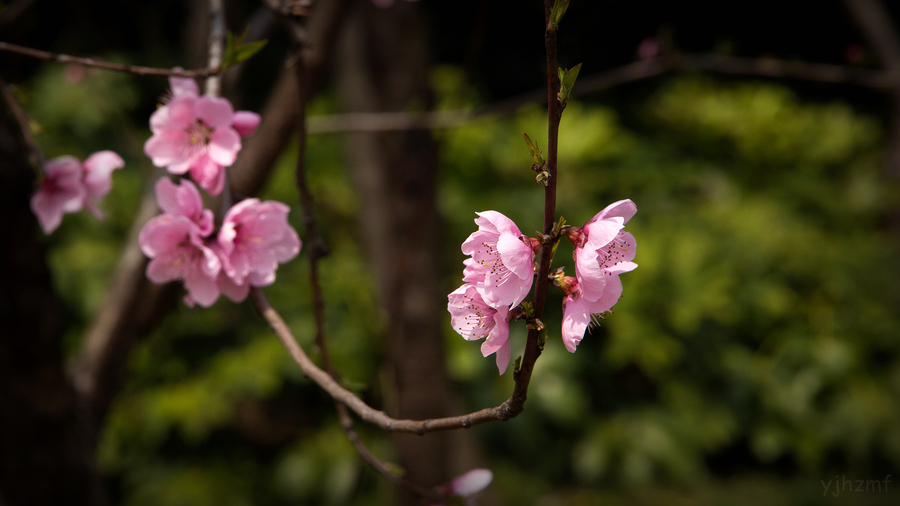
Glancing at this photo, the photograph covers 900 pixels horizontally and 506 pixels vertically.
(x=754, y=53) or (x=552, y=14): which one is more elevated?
(x=552, y=14)

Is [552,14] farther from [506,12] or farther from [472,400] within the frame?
[506,12]

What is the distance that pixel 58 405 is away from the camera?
0.76 meters

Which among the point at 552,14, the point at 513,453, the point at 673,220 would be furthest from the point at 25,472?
the point at 673,220

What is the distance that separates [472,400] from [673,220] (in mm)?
1207

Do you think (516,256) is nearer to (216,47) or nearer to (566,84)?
(566,84)

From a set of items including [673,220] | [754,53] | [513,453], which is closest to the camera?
[513,453]

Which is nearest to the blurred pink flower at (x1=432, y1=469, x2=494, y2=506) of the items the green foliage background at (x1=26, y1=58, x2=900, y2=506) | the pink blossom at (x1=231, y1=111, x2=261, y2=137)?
the pink blossom at (x1=231, y1=111, x2=261, y2=137)

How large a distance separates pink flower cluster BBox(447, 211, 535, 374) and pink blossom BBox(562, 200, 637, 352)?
3 cm

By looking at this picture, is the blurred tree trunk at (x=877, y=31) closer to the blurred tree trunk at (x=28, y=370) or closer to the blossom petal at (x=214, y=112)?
the blossom petal at (x=214, y=112)

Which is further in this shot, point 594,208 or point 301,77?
point 594,208

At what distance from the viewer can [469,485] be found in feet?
1.70

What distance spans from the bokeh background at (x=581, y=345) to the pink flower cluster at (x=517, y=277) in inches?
51.7

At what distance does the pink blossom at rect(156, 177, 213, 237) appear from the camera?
477 mm

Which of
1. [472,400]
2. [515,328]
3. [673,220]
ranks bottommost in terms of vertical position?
[472,400]
